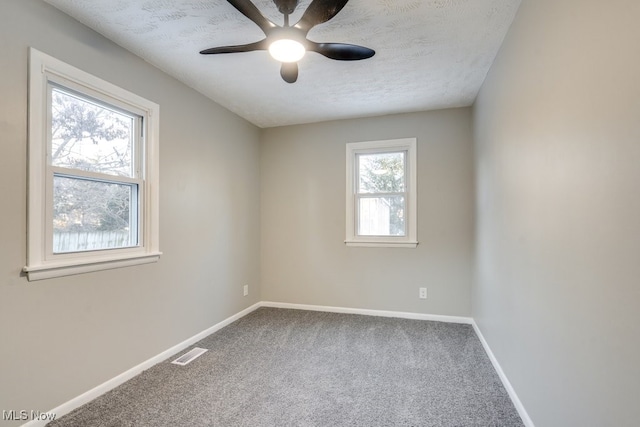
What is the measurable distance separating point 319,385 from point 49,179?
2.23 m

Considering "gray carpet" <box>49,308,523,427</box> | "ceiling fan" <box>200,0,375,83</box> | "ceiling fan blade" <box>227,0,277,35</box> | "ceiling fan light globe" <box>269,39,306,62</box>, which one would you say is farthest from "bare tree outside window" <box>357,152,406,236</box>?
"ceiling fan blade" <box>227,0,277,35</box>

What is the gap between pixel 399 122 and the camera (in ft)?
12.5

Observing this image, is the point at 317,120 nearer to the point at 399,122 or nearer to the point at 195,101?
the point at 399,122

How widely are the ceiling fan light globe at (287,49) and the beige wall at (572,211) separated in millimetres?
1270

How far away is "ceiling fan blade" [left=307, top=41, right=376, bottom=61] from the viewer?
183 cm

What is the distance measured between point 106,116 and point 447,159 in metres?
3.36

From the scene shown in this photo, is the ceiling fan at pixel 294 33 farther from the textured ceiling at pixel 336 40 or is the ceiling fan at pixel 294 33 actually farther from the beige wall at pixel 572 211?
the beige wall at pixel 572 211

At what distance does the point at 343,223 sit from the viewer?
4.00 metres

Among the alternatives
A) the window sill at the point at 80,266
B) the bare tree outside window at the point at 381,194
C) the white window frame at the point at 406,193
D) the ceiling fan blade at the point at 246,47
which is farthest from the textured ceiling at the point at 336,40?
the window sill at the point at 80,266

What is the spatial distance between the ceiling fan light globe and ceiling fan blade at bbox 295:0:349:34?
102 millimetres

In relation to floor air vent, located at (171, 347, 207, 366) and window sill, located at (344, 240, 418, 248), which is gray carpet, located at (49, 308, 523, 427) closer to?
floor air vent, located at (171, 347, 207, 366)

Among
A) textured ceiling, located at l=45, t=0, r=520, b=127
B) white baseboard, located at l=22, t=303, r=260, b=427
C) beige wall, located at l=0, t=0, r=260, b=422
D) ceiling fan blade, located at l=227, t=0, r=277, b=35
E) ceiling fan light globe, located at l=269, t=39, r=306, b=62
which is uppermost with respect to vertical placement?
textured ceiling, located at l=45, t=0, r=520, b=127

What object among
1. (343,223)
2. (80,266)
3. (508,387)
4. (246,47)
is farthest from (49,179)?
(508,387)

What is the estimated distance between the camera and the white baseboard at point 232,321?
6.24 ft
